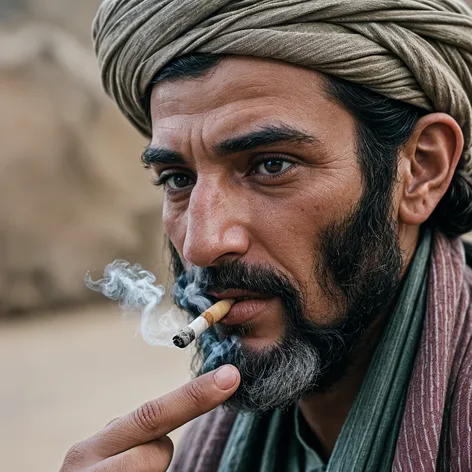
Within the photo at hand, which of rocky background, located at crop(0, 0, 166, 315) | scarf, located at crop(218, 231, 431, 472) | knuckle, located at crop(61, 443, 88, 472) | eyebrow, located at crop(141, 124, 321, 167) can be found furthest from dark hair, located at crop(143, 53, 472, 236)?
rocky background, located at crop(0, 0, 166, 315)

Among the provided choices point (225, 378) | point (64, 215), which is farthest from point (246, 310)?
point (64, 215)

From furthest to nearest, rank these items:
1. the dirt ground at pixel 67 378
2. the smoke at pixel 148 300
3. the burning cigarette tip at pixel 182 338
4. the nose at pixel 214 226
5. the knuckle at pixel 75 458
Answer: the dirt ground at pixel 67 378
the smoke at pixel 148 300
the nose at pixel 214 226
the knuckle at pixel 75 458
the burning cigarette tip at pixel 182 338

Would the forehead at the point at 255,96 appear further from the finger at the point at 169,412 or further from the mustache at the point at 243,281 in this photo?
the finger at the point at 169,412

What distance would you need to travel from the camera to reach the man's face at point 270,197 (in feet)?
8.29

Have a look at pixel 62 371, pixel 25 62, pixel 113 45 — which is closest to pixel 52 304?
pixel 62 371

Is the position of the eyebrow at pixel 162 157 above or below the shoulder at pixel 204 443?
above

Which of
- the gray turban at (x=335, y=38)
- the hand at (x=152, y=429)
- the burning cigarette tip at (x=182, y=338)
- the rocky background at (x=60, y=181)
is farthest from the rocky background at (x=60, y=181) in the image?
the burning cigarette tip at (x=182, y=338)

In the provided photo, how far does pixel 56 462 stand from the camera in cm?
662

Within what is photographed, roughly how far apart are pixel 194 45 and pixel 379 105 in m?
0.64

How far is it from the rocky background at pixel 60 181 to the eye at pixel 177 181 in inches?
339

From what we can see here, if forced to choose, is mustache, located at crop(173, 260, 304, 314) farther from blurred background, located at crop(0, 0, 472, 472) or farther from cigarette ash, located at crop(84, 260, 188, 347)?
blurred background, located at crop(0, 0, 472, 472)

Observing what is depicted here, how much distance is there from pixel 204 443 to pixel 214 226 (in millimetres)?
1073

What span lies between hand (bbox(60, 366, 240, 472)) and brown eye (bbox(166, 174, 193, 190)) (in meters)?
0.77

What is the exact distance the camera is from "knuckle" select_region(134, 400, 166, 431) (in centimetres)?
228
